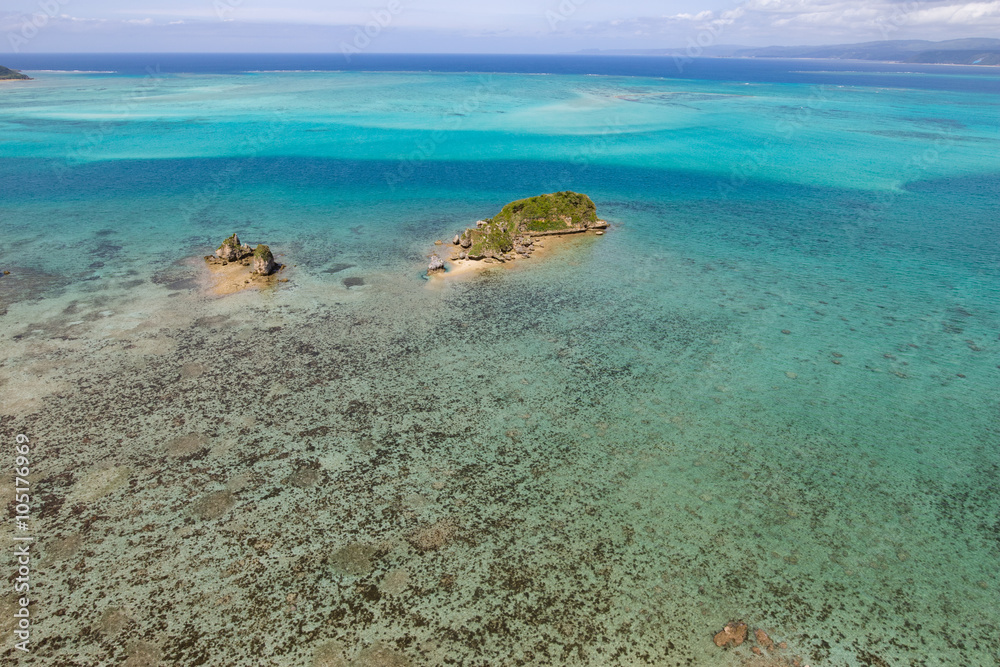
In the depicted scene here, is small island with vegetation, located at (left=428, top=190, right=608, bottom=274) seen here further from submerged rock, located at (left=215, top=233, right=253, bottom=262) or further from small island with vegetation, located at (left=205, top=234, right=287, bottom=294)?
submerged rock, located at (left=215, top=233, right=253, bottom=262)

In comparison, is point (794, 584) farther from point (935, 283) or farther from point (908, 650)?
point (935, 283)

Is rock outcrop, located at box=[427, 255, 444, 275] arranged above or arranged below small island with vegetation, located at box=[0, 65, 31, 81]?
below

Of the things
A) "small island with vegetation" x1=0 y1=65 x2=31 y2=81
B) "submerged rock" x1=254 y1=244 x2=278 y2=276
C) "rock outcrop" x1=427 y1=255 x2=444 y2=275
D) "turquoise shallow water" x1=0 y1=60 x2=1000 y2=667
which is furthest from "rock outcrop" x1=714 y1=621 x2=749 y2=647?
"small island with vegetation" x1=0 y1=65 x2=31 y2=81

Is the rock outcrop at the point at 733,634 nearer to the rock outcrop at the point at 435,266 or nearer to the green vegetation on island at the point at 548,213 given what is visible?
the rock outcrop at the point at 435,266

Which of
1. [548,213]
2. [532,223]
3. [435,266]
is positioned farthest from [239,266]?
[548,213]

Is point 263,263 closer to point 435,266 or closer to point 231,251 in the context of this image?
point 231,251
